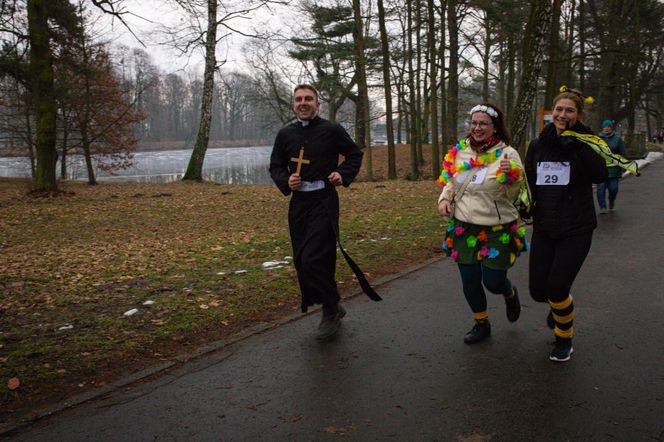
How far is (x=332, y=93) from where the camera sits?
112 ft

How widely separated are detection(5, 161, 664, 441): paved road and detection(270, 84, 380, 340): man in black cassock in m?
0.49

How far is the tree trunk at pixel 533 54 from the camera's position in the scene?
12477mm

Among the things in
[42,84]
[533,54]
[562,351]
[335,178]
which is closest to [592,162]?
[562,351]

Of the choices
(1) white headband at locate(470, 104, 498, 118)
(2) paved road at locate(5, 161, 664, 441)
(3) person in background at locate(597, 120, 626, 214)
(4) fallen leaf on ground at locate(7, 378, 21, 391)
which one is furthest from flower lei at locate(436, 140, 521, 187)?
(3) person in background at locate(597, 120, 626, 214)

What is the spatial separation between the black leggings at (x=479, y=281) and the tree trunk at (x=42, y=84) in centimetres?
1491

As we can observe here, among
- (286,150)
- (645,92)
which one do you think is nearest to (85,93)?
(286,150)

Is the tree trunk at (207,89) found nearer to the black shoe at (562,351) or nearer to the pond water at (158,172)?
the pond water at (158,172)

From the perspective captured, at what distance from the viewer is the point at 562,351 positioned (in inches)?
159

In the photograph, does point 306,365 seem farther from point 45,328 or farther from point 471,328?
point 45,328

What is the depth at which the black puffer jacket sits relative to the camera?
385 centimetres

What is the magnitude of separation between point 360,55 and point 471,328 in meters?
19.4

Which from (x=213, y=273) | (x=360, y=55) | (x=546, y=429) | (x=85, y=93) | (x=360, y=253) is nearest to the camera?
(x=546, y=429)

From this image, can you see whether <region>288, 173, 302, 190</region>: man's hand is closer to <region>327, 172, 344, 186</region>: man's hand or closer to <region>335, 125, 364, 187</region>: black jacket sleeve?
<region>327, 172, 344, 186</region>: man's hand

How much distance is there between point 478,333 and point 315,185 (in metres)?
1.84
